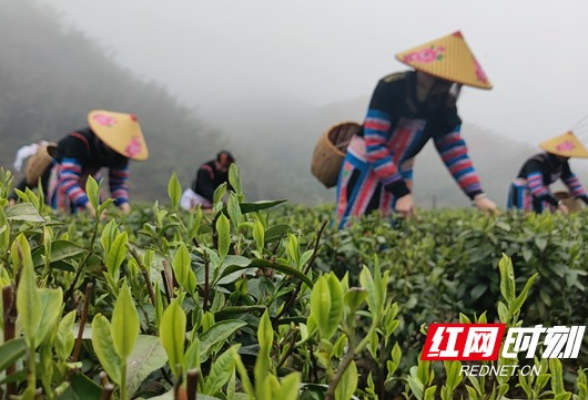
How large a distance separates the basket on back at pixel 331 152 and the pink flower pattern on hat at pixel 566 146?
8.66ft

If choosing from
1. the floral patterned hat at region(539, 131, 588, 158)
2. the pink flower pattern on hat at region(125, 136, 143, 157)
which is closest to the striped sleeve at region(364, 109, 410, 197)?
the pink flower pattern on hat at region(125, 136, 143, 157)

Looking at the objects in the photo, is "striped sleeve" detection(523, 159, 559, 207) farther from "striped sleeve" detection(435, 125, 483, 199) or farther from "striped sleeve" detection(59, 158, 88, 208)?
"striped sleeve" detection(59, 158, 88, 208)

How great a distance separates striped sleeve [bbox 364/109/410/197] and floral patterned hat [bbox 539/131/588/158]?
2.96 meters

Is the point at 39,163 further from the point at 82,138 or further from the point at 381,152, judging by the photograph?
the point at 381,152

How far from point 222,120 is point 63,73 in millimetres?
30097

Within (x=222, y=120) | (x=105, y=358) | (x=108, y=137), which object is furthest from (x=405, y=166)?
(x=222, y=120)

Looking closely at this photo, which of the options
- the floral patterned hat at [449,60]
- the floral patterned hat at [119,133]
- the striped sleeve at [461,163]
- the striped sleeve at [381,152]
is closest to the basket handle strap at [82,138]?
the floral patterned hat at [119,133]

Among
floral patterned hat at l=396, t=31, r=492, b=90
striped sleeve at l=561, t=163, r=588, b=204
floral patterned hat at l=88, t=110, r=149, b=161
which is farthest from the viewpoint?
striped sleeve at l=561, t=163, r=588, b=204

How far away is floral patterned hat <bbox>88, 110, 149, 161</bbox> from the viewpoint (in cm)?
393

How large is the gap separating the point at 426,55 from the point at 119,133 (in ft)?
7.94

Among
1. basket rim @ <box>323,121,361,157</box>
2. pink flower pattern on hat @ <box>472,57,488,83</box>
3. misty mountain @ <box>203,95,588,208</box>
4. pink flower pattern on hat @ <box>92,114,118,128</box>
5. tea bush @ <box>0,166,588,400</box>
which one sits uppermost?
pink flower pattern on hat @ <box>472,57,488,83</box>

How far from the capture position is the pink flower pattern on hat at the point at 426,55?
9.94ft

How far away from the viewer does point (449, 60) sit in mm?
3043

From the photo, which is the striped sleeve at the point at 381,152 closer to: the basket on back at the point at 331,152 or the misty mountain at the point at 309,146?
the basket on back at the point at 331,152
